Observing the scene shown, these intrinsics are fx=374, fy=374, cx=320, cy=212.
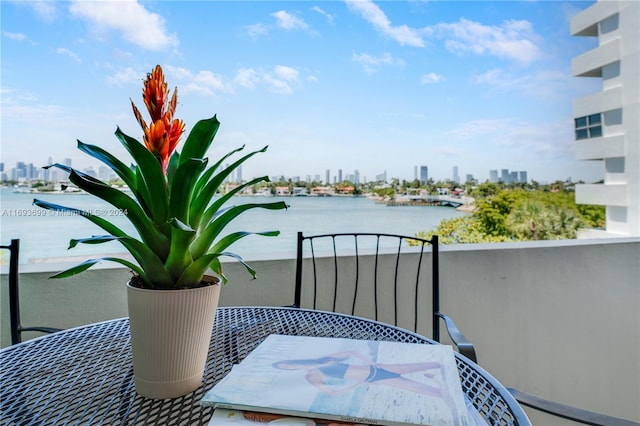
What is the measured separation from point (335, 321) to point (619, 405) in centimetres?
206

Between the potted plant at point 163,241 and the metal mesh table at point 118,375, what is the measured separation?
0.05 meters

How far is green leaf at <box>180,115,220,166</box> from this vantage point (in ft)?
2.01

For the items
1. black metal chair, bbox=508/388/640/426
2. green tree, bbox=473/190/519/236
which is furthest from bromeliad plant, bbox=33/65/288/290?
green tree, bbox=473/190/519/236

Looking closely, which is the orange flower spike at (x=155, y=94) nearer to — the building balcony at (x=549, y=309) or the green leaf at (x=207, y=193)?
the green leaf at (x=207, y=193)

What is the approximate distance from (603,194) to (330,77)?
8.25 m

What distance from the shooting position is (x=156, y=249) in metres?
0.59

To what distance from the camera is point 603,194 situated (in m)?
10.4

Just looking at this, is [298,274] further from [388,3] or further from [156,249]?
[388,3]

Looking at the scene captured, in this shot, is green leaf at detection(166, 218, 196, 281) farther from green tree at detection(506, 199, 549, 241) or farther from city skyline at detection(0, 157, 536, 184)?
green tree at detection(506, 199, 549, 241)

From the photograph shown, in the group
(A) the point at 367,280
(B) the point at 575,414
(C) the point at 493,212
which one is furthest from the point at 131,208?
(C) the point at 493,212

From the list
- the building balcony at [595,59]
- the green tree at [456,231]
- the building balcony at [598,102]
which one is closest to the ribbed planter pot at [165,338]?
the green tree at [456,231]

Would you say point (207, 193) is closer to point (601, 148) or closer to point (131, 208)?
point (131, 208)

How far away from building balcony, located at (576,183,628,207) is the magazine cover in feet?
40.3

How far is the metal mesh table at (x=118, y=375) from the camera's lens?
20.4 inches
